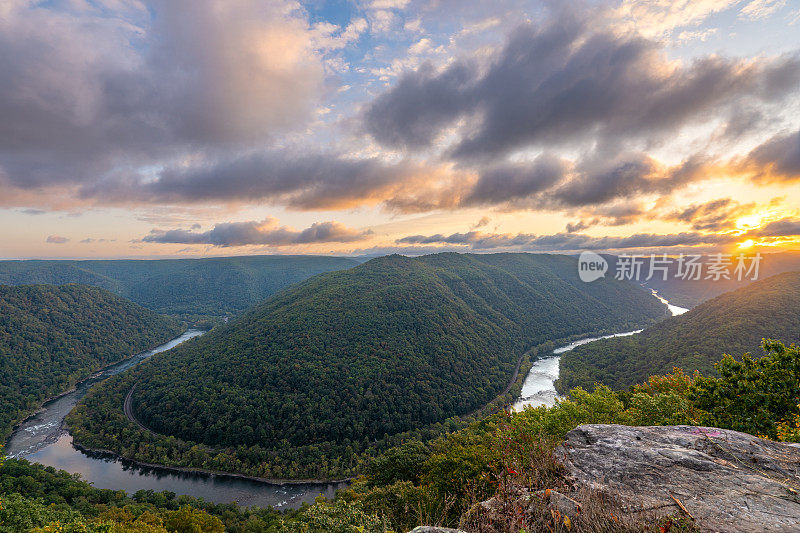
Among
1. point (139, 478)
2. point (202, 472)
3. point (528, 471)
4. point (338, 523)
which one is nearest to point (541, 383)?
point (202, 472)

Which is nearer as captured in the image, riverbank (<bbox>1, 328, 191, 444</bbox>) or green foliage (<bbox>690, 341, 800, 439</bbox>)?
Result: green foliage (<bbox>690, 341, 800, 439</bbox>)

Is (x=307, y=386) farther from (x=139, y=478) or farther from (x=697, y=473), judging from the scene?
(x=697, y=473)

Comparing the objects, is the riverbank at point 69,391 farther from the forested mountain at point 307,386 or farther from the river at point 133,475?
the forested mountain at point 307,386

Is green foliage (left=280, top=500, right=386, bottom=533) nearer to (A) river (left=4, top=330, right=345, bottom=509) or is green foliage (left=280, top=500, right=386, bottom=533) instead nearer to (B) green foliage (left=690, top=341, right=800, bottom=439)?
(B) green foliage (left=690, top=341, right=800, bottom=439)

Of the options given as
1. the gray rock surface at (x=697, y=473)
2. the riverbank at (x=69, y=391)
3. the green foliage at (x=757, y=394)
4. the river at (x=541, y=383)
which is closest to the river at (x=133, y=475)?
the river at (x=541, y=383)

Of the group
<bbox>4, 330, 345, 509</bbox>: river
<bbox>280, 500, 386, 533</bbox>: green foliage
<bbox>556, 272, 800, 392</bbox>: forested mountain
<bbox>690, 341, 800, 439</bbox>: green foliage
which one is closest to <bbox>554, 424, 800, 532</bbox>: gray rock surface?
<bbox>280, 500, 386, 533</bbox>: green foliage
